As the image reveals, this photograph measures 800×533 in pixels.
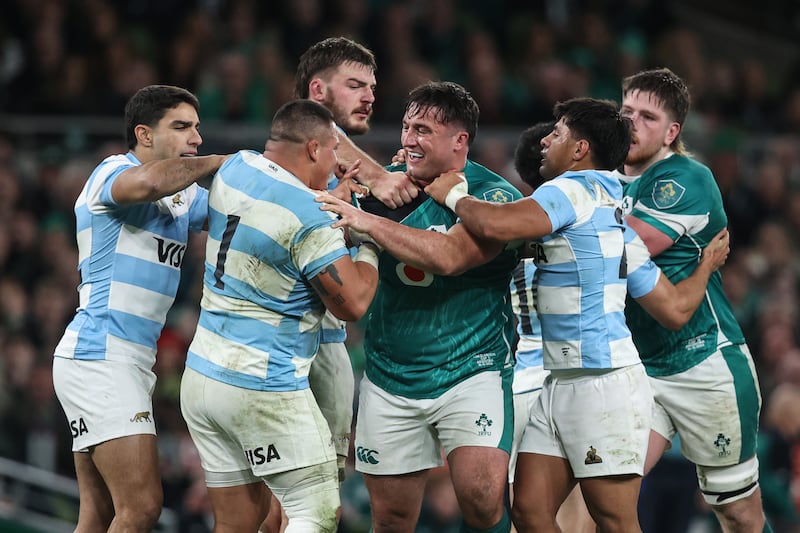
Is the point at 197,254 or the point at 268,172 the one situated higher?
the point at 268,172

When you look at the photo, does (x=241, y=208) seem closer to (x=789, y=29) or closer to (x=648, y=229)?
(x=648, y=229)

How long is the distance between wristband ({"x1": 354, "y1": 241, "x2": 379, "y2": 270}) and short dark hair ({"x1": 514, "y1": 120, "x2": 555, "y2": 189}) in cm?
124

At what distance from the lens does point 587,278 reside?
5789 millimetres

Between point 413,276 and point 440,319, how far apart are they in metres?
0.25

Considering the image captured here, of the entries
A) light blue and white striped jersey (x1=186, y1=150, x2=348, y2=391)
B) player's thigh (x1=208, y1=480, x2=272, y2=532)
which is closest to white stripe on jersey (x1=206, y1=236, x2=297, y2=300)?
light blue and white striped jersey (x1=186, y1=150, x2=348, y2=391)

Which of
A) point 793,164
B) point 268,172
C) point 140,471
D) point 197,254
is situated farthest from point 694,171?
point 793,164

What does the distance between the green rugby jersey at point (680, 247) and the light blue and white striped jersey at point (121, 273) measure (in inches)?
98.9

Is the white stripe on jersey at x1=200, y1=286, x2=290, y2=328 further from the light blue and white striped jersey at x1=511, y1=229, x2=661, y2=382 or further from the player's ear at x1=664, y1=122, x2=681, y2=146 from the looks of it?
the player's ear at x1=664, y1=122, x2=681, y2=146

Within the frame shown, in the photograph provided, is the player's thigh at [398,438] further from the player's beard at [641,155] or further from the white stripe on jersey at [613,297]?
the player's beard at [641,155]

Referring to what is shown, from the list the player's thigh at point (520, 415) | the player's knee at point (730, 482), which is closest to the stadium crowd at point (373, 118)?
the player's knee at point (730, 482)

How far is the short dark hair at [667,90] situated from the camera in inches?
265

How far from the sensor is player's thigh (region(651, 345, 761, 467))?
664cm

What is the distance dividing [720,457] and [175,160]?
10.9 ft

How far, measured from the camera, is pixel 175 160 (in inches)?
229
